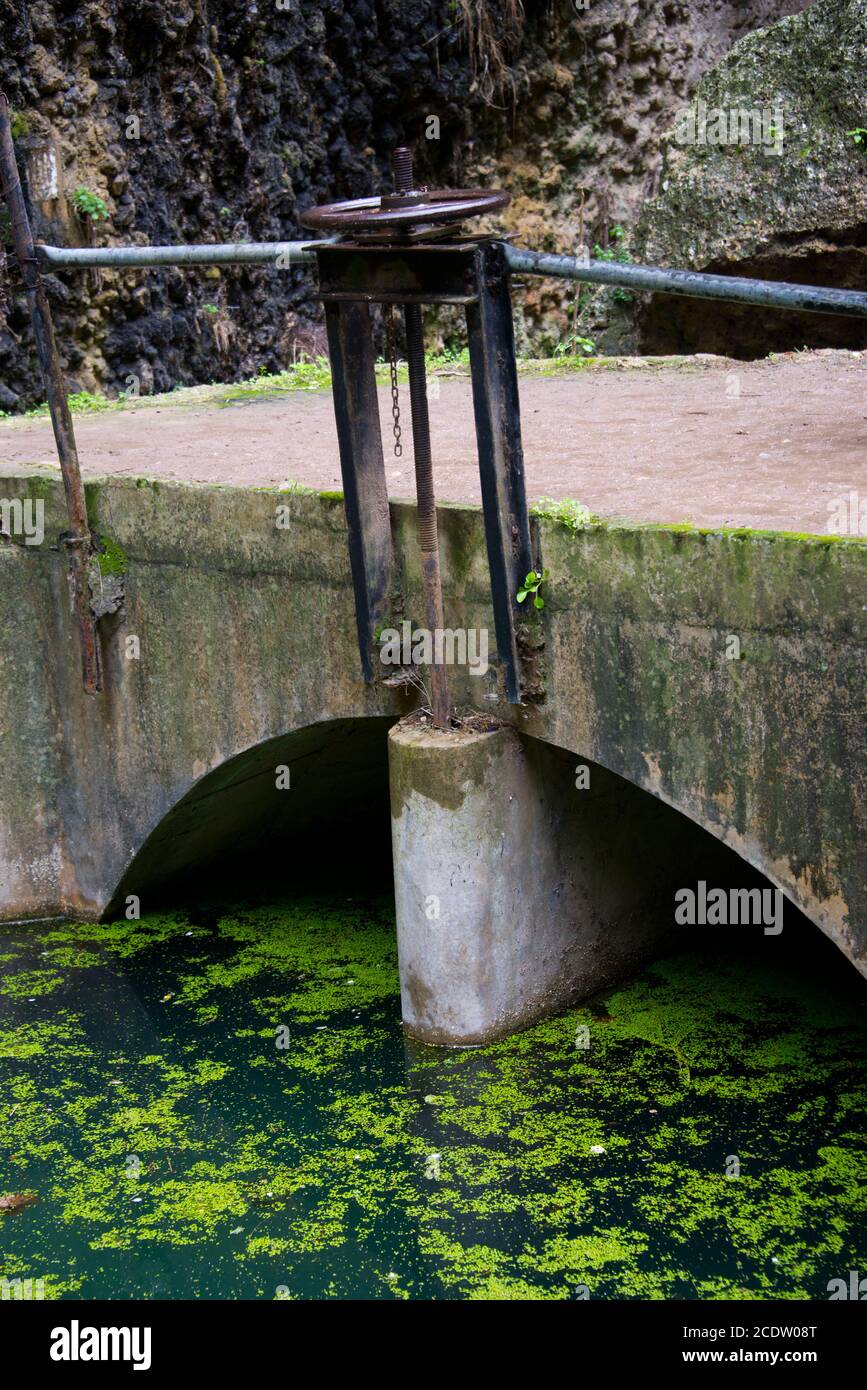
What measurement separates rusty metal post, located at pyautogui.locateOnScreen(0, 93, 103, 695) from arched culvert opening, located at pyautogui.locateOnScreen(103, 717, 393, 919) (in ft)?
2.20

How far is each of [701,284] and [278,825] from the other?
369cm

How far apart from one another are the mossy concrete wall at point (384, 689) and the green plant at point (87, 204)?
3585 millimetres

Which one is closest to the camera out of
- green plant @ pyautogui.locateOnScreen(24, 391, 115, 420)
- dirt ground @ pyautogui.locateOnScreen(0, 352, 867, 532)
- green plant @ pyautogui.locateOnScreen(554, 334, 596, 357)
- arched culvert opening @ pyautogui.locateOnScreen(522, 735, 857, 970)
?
dirt ground @ pyautogui.locateOnScreen(0, 352, 867, 532)

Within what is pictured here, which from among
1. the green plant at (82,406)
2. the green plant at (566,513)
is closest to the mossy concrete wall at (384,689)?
the green plant at (566,513)

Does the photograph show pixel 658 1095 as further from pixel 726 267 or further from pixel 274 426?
pixel 726 267

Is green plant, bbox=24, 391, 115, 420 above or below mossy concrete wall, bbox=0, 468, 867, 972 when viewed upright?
above

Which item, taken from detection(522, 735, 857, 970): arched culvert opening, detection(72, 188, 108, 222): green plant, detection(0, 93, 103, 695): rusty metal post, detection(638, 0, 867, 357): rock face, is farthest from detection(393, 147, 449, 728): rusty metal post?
detection(638, 0, 867, 357): rock face

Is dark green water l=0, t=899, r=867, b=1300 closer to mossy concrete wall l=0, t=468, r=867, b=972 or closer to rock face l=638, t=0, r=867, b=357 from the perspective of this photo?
mossy concrete wall l=0, t=468, r=867, b=972

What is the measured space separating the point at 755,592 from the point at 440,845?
4.22 feet

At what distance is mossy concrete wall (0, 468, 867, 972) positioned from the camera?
11.6 feet

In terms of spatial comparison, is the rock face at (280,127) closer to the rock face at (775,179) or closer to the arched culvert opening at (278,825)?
the rock face at (775,179)

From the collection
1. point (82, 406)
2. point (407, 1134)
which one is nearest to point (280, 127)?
point (82, 406)

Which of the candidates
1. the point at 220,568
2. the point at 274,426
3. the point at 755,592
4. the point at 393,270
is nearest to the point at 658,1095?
the point at 755,592

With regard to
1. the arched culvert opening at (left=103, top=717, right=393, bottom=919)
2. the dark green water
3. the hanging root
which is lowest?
the dark green water
